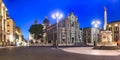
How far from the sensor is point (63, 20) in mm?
181250

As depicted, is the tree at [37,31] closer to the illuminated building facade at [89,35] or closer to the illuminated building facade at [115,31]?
the illuminated building facade at [115,31]

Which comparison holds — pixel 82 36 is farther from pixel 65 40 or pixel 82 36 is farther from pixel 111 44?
pixel 111 44

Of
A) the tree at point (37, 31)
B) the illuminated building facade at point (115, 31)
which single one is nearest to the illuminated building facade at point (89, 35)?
the illuminated building facade at point (115, 31)

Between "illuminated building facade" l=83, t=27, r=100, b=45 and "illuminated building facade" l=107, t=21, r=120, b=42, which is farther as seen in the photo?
"illuminated building facade" l=83, t=27, r=100, b=45

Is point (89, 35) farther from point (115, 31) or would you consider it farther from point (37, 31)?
point (37, 31)

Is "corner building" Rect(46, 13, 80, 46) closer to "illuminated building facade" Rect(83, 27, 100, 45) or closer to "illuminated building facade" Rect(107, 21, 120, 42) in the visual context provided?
"illuminated building facade" Rect(83, 27, 100, 45)

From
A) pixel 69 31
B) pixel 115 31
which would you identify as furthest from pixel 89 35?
pixel 115 31

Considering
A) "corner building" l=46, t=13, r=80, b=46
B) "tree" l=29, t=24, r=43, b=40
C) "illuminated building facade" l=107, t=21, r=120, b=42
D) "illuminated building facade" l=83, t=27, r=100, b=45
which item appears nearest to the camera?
"tree" l=29, t=24, r=43, b=40

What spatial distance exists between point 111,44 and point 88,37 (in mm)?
134577

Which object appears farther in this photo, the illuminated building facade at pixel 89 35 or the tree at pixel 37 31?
the illuminated building facade at pixel 89 35

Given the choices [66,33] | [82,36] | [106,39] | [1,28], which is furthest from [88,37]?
[106,39]

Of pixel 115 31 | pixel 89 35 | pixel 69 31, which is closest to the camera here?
pixel 115 31

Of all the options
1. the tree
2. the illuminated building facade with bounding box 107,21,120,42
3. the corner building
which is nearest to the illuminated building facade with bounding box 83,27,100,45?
the corner building

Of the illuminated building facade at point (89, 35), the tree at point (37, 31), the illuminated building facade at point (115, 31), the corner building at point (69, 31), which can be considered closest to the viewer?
the tree at point (37, 31)
